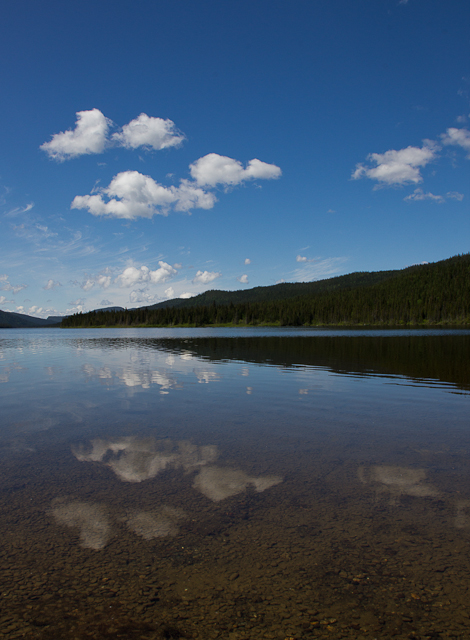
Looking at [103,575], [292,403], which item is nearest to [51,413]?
[292,403]

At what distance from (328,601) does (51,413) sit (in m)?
14.2

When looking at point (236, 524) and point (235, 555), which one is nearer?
point (235, 555)

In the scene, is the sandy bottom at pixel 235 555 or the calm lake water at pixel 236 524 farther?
the calm lake water at pixel 236 524

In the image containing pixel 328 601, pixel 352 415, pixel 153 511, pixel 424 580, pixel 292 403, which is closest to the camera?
pixel 328 601

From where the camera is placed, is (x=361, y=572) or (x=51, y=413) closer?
(x=361, y=572)

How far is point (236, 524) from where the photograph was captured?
6836 mm

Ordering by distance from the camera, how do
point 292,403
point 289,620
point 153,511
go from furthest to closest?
point 292,403 < point 153,511 < point 289,620

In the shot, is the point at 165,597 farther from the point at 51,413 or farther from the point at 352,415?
the point at 51,413

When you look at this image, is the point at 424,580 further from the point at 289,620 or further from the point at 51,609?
the point at 51,609

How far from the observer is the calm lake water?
474 centimetres

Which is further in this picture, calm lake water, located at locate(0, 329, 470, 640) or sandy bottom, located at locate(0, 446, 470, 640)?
calm lake water, located at locate(0, 329, 470, 640)

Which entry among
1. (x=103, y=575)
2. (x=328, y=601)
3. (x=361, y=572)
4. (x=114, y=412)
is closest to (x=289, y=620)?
(x=328, y=601)

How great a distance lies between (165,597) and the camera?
16.6 ft

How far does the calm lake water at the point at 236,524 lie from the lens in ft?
15.6
